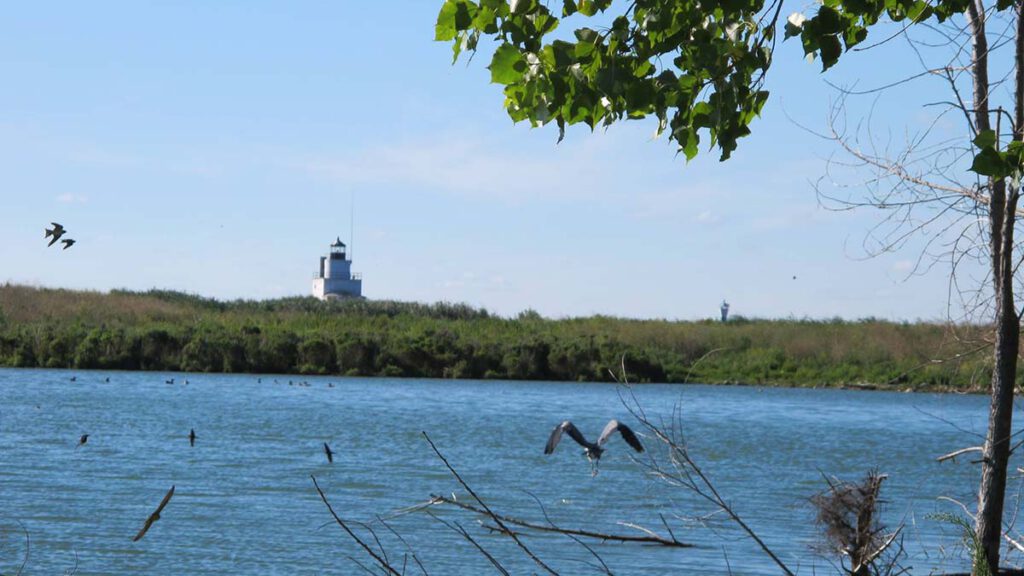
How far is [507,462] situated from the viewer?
98.5 ft

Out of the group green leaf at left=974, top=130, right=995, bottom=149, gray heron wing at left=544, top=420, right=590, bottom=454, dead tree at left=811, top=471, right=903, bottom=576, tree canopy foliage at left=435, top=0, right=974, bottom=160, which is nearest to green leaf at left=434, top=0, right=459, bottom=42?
tree canopy foliage at left=435, top=0, right=974, bottom=160

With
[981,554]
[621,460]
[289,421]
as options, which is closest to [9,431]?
[289,421]

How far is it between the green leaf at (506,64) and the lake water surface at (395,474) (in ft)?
3.89

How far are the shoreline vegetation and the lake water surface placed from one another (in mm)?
8960

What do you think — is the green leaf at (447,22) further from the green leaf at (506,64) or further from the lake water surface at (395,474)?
the lake water surface at (395,474)

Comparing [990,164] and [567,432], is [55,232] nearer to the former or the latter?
[567,432]

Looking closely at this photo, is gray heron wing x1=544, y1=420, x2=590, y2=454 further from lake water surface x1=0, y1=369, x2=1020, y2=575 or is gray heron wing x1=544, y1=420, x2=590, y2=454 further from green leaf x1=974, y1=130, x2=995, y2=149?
green leaf x1=974, y1=130, x2=995, y2=149

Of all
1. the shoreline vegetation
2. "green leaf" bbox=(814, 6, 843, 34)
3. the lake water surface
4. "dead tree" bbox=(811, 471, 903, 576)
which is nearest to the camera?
"green leaf" bbox=(814, 6, 843, 34)

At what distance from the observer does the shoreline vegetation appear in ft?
219

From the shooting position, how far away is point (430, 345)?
6925cm

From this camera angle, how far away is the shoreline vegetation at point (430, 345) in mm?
66875

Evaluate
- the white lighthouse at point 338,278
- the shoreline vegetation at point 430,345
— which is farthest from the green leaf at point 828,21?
the white lighthouse at point 338,278

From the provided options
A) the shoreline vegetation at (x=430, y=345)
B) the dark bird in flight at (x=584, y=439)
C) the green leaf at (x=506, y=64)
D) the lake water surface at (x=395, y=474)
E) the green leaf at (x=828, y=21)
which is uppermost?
the shoreline vegetation at (x=430, y=345)

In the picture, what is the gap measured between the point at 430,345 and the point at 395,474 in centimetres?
4257
